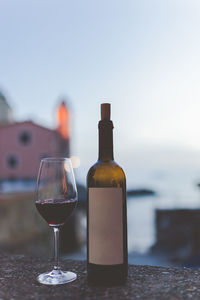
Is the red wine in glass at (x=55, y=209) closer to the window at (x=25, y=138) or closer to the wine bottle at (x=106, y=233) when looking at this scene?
the wine bottle at (x=106, y=233)

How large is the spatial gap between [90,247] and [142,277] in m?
0.21

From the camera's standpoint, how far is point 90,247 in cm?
86

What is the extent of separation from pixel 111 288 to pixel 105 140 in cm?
40

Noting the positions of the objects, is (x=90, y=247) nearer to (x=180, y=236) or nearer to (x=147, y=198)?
(x=180, y=236)

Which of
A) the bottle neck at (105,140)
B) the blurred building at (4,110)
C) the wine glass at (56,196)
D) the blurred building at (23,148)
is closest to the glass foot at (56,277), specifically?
the wine glass at (56,196)

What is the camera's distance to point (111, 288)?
33.6 inches

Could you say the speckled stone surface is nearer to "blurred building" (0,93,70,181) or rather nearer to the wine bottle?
the wine bottle

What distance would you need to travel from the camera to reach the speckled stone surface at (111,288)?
2.65ft

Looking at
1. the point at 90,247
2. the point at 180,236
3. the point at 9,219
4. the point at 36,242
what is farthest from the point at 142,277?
the point at 180,236

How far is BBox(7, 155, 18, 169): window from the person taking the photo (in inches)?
819

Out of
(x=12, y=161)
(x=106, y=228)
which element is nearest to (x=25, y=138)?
(x=12, y=161)

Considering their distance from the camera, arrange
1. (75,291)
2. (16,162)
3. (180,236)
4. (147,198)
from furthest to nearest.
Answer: (147,198)
(16,162)
(180,236)
(75,291)

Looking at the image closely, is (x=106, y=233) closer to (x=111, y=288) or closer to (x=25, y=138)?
(x=111, y=288)

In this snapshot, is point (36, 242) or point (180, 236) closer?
point (36, 242)
